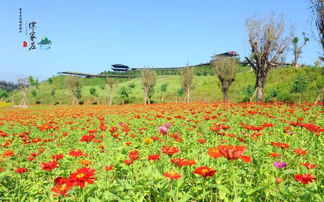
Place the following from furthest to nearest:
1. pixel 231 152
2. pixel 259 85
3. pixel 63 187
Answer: pixel 259 85
pixel 63 187
pixel 231 152

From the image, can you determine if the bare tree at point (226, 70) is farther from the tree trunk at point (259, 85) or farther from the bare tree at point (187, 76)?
the bare tree at point (187, 76)

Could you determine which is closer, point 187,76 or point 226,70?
point 226,70

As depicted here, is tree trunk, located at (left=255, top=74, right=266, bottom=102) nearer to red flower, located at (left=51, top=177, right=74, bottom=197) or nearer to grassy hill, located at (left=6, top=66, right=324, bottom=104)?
grassy hill, located at (left=6, top=66, right=324, bottom=104)

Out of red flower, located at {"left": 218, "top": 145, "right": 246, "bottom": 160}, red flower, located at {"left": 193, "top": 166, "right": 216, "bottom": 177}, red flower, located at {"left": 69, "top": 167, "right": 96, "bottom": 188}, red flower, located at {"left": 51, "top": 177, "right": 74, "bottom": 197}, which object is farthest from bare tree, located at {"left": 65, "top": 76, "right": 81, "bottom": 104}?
red flower, located at {"left": 218, "top": 145, "right": 246, "bottom": 160}

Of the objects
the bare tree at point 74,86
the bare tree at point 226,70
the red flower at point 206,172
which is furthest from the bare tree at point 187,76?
the red flower at point 206,172

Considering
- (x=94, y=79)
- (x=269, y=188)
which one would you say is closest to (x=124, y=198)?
(x=269, y=188)

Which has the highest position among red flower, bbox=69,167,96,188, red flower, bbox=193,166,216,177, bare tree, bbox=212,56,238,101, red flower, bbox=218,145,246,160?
bare tree, bbox=212,56,238,101

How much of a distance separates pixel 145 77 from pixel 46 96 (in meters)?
37.9

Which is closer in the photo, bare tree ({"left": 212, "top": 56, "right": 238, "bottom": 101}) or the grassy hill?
the grassy hill

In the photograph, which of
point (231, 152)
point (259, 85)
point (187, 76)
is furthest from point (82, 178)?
point (187, 76)

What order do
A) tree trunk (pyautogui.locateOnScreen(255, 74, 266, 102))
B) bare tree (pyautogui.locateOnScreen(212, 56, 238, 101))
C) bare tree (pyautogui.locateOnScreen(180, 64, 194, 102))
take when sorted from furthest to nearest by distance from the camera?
bare tree (pyautogui.locateOnScreen(180, 64, 194, 102)) → bare tree (pyautogui.locateOnScreen(212, 56, 238, 101)) → tree trunk (pyautogui.locateOnScreen(255, 74, 266, 102))

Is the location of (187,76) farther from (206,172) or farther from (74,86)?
(206,172)

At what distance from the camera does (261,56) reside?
71.1ft

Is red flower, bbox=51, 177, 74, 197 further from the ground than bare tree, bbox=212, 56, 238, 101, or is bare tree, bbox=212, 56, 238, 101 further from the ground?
bare tree, bbox=212, 56, 238, 101
